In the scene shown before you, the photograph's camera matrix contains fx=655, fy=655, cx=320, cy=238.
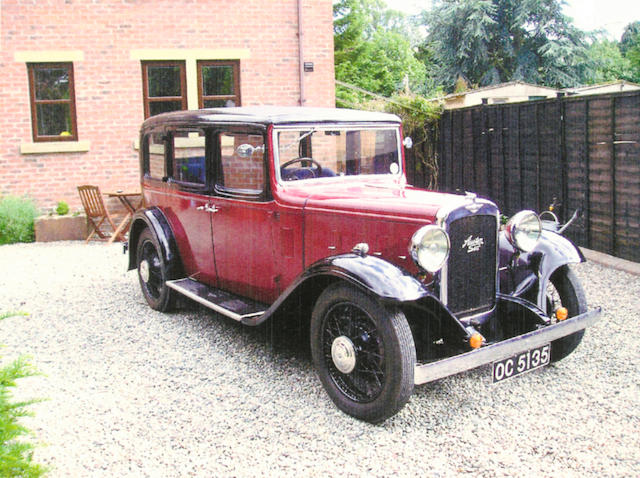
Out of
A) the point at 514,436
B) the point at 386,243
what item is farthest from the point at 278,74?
the point at 514,436

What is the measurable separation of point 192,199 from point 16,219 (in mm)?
5917

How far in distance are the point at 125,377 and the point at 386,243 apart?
2056 millimetres

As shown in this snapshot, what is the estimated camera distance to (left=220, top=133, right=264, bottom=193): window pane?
467cm

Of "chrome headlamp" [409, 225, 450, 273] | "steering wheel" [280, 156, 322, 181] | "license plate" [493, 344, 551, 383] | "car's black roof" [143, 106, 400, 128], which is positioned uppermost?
"car's black roof" [143, 106, 400, 128]

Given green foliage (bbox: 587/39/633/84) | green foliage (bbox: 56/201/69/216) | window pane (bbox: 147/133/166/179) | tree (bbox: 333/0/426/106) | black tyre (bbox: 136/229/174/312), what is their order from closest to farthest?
1. black tyre (bbox: 136/229/174/312)
2. window pane (bbox: 147/133/166/179)
3. green foliage (bbox: 56/201/69/216)
4. tree (bbox: 333/0/426/106)
5. green foliage (bbox: 587/39/633/84)

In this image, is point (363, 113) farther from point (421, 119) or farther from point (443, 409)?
point (421, 119)

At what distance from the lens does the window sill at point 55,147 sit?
1069 cm

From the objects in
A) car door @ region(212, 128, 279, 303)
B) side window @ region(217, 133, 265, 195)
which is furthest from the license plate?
side window @ region(217, 133, 265, 195)

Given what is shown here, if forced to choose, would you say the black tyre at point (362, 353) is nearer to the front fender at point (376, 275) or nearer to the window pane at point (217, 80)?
the front fender at point (376, 275)

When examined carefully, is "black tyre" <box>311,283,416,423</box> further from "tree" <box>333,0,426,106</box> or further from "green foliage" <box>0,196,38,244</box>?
"tree" <box>333,0,426,106</box>

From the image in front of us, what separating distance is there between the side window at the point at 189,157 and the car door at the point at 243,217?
21cm

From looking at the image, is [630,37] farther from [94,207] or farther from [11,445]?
[11,445]

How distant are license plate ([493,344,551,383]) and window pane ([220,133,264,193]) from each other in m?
2.06

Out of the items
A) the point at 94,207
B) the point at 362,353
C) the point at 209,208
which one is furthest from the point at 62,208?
the point at 362,353
